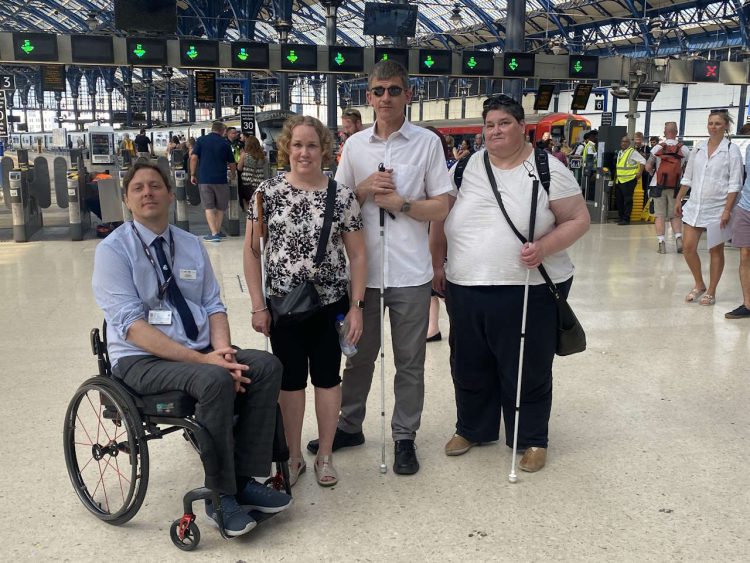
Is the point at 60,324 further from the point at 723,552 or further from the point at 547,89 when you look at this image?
the point at 547,89

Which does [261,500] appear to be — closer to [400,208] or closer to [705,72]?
[400,208]

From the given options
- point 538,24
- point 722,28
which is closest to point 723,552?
point 722,28

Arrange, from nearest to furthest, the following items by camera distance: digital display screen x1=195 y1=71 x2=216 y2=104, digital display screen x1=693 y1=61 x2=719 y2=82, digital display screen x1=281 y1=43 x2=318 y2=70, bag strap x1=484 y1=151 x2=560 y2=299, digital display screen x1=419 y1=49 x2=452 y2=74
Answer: bag strap x1=484 y1=151 x2=560 y2=299, digital display screen x1=281 y1=43 x2=318 y2=70, digital display screen x1=419 y1=49 x2=452 y2=74, digital display screen x1=195 y1=71 x2=216 y2=104, digital display screen x1=693 y1=61 x2=719 y2=82

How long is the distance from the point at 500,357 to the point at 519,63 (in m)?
15.3

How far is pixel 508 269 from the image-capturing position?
3146mm

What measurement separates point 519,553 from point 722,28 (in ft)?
124

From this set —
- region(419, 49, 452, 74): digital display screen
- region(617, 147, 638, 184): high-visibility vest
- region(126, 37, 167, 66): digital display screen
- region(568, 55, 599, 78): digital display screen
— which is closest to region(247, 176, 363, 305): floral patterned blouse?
region(617, 147, 638, 184): high-visibility vest

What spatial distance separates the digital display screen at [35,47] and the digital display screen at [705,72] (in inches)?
638

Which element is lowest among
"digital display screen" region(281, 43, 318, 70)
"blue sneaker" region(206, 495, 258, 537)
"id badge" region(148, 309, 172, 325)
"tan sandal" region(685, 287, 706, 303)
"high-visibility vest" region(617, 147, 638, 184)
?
"blue sneaker" region(206, 495, 258, 537)

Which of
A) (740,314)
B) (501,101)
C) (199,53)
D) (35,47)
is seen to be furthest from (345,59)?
(501,101)

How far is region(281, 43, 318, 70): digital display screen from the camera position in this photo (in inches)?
615

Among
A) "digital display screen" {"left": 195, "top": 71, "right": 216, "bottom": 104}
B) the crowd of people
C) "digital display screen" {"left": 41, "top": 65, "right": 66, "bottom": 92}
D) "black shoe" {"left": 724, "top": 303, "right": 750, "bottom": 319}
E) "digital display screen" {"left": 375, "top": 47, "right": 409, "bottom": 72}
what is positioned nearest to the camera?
the crowd of people

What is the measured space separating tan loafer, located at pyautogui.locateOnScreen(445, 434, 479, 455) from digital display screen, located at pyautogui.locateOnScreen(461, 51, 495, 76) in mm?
14745

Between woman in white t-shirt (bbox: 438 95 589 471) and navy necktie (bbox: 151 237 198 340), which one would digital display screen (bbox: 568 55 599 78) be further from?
navy necktie (bbox: 151 237 198 340)
